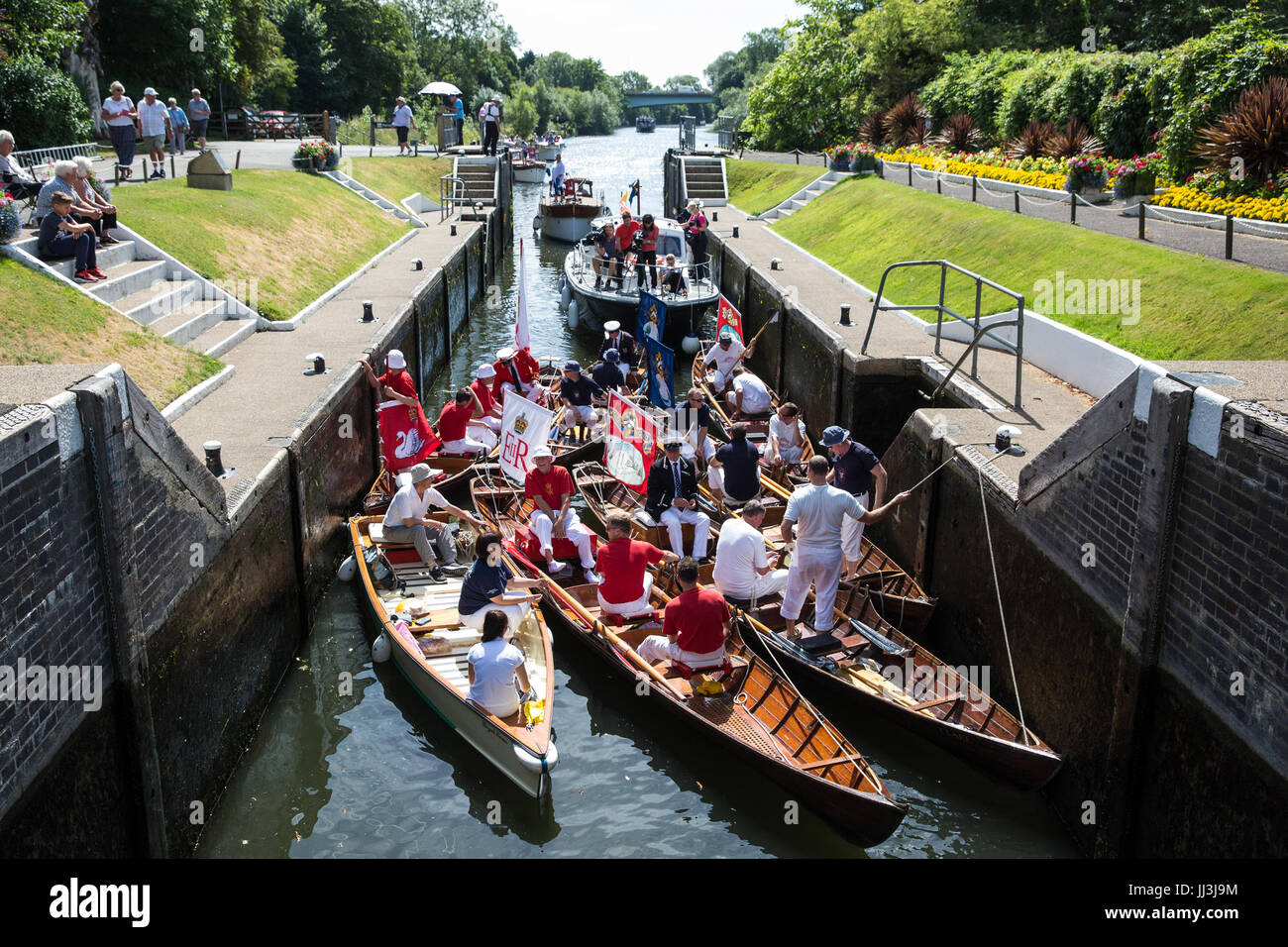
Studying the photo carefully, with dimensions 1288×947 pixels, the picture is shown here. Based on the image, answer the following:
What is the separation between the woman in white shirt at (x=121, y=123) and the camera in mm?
21172

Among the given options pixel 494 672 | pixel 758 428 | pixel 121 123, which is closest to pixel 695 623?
pixel 494 672

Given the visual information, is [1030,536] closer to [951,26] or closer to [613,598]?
[613,598]

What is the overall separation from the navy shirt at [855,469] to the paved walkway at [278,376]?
238 inches

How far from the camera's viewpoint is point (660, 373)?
1577 centimetres

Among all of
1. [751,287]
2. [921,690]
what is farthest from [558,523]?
[751,287]

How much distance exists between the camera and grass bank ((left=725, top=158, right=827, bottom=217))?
118 feet

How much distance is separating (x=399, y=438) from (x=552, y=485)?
276 centimetres

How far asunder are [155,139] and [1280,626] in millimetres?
23694

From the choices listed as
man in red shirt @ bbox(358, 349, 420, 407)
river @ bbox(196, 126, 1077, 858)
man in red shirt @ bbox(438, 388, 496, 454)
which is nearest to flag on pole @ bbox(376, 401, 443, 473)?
man in red shirt @ bbox(358, 349, 420, 407)

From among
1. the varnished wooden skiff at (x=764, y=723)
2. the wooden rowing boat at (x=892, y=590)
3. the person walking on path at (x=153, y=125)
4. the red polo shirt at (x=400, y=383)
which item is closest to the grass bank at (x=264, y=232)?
the person walking on path at (x=153, y=125)

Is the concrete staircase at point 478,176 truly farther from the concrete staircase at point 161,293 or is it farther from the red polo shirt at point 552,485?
the red polo shirt at point 552,485

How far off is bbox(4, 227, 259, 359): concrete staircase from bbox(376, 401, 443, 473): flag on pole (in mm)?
3404

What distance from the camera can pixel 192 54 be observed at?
3509 centimetres

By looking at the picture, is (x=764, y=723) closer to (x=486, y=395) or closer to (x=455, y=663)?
(x=455, y=663)
